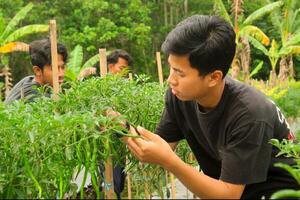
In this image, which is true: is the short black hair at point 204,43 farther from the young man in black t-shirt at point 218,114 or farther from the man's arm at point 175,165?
the man's arm at point 175,165

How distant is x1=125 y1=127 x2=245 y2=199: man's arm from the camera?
165cm

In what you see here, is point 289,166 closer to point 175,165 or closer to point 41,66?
point 175,165

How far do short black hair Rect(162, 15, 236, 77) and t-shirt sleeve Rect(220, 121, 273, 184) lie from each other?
0.24m

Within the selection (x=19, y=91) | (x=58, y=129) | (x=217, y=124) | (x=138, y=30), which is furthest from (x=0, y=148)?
(x=138, y=30)

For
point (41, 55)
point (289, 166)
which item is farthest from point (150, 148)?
point (41, 55)

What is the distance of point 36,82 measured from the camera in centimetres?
315

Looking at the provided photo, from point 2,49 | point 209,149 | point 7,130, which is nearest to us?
point 7,130

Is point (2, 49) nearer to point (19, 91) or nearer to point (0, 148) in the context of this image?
point (19, 91)

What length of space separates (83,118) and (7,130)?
23cm

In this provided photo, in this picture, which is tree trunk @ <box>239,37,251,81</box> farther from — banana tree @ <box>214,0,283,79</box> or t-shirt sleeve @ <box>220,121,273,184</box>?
t-shirt sleeve @ <box>220,121,273,184</box>

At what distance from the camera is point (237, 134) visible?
174 centimetres

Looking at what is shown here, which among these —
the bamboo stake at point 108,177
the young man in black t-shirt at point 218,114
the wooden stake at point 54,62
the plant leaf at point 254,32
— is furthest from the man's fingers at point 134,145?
the plant leaf at point 254,32

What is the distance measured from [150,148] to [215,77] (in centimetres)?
35

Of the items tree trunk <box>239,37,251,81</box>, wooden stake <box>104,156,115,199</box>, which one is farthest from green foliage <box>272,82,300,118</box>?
wooden stake <box>104,156,115,199</box>
